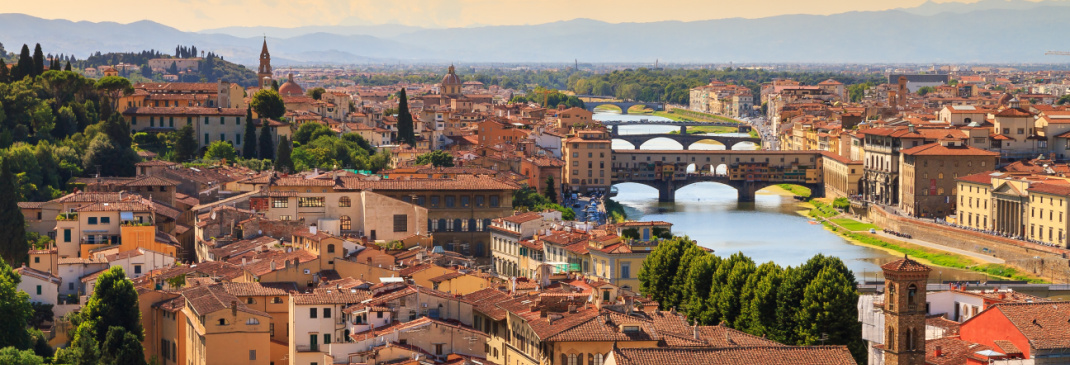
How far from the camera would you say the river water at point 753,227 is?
4272cm

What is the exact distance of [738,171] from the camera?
6606cm

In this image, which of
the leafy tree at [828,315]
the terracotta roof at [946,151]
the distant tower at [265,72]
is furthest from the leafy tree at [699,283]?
the distant tower at [265,72]

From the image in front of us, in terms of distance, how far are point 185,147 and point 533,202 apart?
882cm

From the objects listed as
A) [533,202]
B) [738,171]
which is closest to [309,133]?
[533,202]

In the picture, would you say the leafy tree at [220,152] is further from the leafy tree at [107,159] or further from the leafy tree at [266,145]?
the leafy tree at [107,159]

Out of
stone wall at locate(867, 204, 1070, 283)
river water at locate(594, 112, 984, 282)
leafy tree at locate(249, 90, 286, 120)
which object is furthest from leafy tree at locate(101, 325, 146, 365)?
leafy tree at locate(249, 90, 286, 120)

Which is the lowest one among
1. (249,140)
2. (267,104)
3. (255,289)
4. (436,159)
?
(255,289)

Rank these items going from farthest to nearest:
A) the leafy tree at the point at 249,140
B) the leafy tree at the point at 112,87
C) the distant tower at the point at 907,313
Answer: the leafy tree at the point at 112,87 < the leafy tree at the point at 249,140 < the distant tower at the point at 907,313

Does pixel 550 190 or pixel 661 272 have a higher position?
pixel 661 272

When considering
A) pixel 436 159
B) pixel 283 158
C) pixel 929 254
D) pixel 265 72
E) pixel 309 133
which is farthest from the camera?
pixel 265 72

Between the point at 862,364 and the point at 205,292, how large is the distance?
7.98m

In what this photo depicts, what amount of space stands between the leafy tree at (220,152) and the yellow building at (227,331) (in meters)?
22.5

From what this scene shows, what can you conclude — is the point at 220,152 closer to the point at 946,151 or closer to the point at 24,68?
the point at 24,68

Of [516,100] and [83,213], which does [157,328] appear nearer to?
[83,213]
